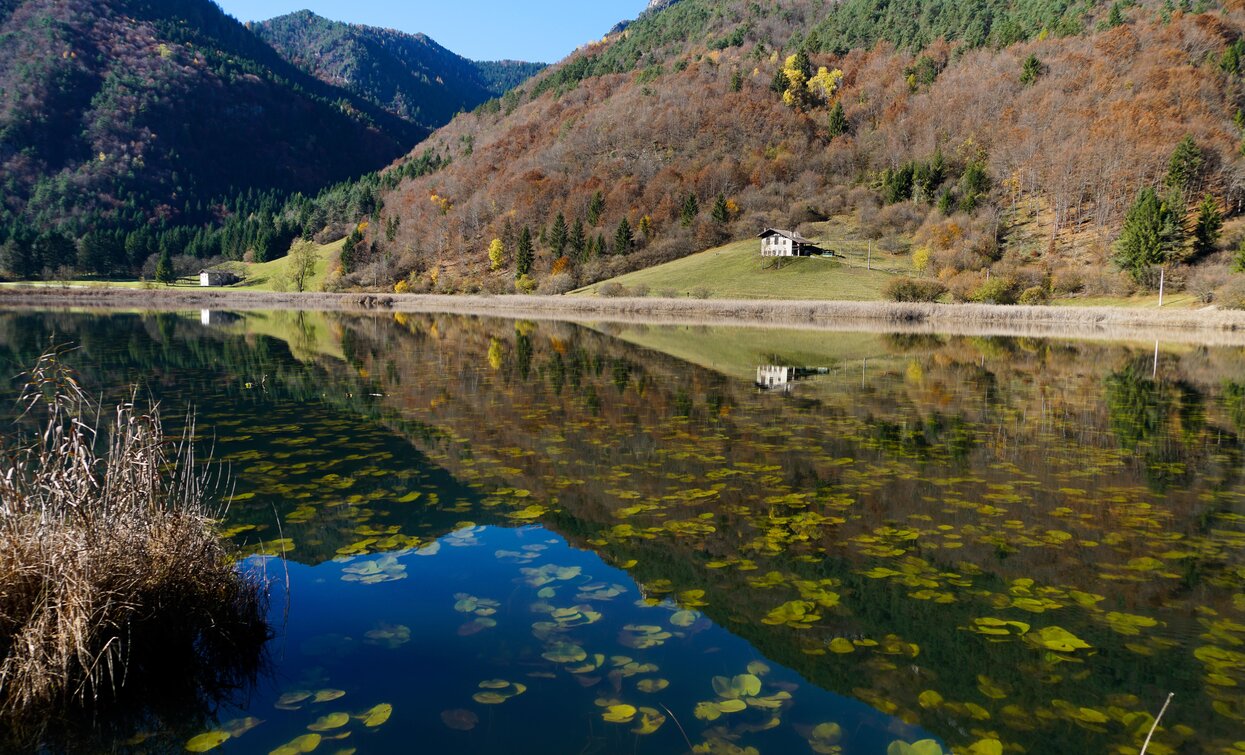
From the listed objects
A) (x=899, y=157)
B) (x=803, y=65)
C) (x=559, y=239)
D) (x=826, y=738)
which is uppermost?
(x=803, y=65)

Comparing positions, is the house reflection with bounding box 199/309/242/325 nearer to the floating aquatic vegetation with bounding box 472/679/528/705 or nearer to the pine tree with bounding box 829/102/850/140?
the floating aquatic vegetation with bounding box 472/679/528/705

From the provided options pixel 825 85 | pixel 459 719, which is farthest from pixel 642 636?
pixel 825 85

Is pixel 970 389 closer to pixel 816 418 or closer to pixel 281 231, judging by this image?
pixel 816 418

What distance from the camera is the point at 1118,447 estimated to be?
1617 centimetres

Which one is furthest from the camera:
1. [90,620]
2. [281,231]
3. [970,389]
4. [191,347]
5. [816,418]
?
[281,231]

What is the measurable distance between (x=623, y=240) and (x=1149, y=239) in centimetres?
7624

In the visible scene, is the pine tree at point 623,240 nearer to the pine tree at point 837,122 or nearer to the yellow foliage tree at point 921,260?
the yellow foliage tree at point 921,260

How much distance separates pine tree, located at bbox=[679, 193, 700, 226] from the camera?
13150cm

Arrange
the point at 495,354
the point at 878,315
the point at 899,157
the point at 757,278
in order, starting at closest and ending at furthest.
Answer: the point at 495,354 → the point at 878,315 → the point at 757,278 → the point at 899,157

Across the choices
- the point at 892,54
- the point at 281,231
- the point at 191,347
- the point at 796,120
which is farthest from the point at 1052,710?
the point at 892,54

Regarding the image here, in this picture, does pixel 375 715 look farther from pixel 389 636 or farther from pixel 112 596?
pixel 112 596

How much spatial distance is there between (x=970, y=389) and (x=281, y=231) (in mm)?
184430

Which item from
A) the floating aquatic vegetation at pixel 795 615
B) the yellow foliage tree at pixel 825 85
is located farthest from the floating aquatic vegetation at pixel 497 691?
the yellow foliage tree at pixel 825 85

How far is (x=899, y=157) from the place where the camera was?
141250 millimetres
